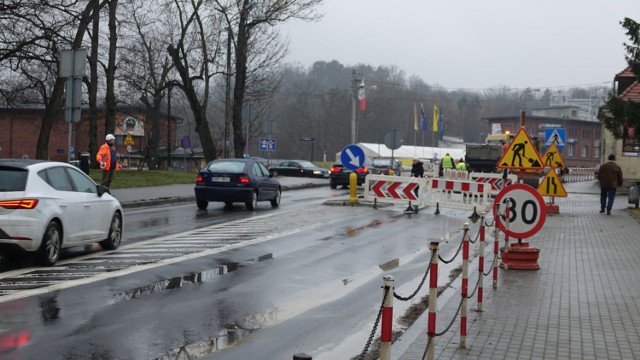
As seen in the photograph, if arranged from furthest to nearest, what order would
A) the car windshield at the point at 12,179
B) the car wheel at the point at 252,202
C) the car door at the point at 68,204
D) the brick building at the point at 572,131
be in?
1. the brick building at the point at 572,131
2. the car wheel at the point at 252,202
3. the car door at the point at 68,204
4. the car windshield at the point at 12,179

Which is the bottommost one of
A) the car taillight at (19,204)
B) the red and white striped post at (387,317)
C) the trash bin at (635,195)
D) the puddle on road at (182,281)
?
the puddle on road at (182,281)

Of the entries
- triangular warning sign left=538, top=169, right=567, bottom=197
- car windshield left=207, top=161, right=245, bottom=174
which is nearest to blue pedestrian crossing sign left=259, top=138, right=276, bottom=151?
car windshield left=207, top=161, right=245, bottom=174

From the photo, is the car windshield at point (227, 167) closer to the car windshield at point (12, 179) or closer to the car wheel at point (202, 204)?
the car wheel at point (202, 204)

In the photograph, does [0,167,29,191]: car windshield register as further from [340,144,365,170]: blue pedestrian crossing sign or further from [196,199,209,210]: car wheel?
[340,144,365,170]: blue pedestrian crossing sign

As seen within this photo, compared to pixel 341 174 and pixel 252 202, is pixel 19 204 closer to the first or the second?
pixel 252 202

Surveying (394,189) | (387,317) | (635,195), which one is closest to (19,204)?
(387,317)

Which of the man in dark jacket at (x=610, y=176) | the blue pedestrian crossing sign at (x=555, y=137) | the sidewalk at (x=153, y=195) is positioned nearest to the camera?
the man in dark jacket at (x=610, y=176)

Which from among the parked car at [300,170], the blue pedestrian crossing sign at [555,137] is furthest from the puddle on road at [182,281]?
the parked car at [300,170]

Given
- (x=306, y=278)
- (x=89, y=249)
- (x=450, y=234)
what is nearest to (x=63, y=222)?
(x=89, y=249)

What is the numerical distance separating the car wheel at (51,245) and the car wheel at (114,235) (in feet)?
5.75

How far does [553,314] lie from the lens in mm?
8984

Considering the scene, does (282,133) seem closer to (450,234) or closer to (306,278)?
(450,234)

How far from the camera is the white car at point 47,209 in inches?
428

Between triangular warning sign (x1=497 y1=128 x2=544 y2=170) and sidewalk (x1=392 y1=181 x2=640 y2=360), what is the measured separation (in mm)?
1640
